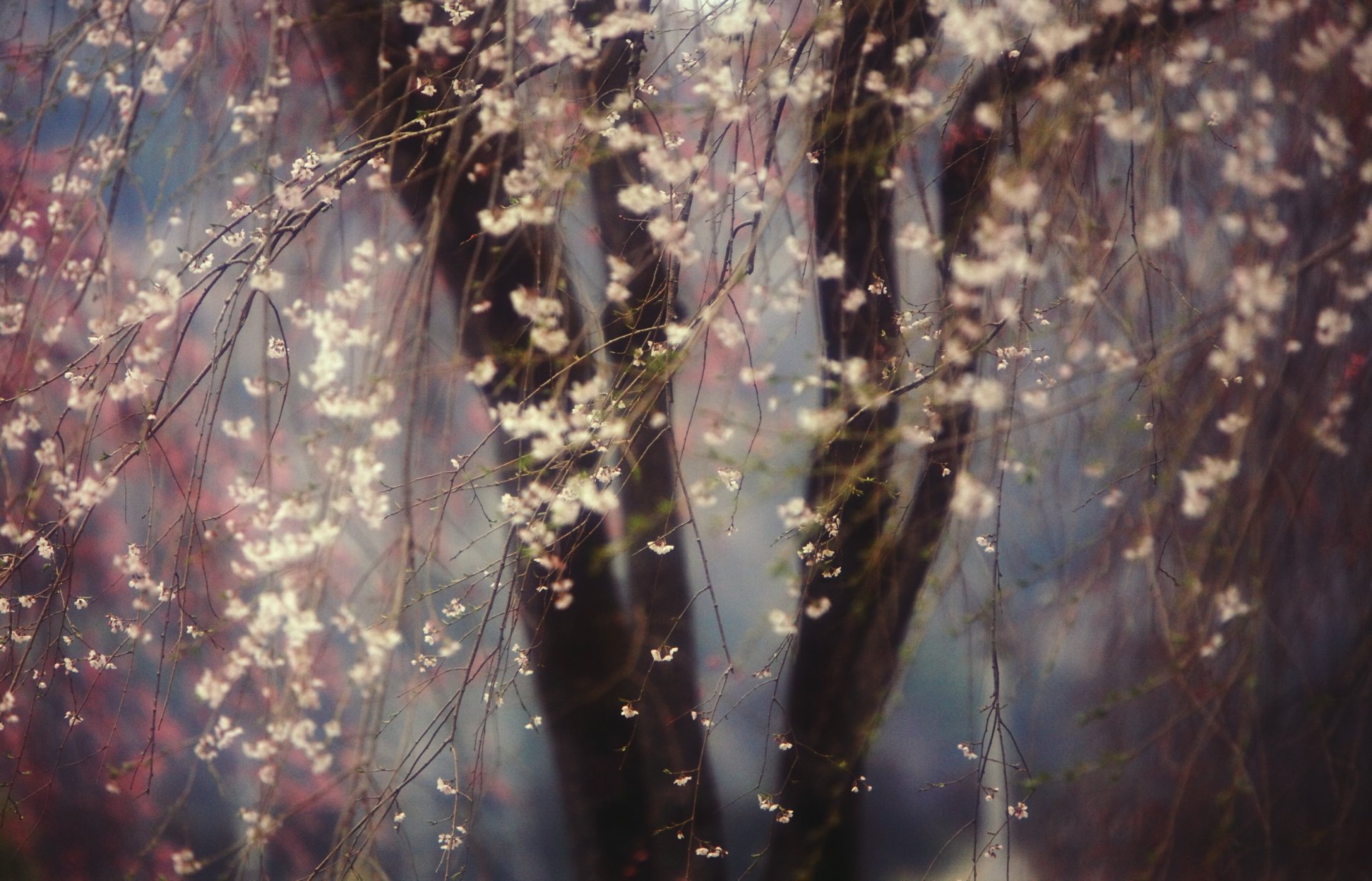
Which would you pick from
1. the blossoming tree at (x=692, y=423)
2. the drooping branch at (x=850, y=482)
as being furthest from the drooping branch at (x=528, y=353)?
the drooping branch at (x=850, y=482)

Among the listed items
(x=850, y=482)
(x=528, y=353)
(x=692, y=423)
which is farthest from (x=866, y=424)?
(x=528, y=353)

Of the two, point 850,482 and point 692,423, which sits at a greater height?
point 692,423

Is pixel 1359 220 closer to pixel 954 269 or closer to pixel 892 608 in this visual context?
pixel 954 269

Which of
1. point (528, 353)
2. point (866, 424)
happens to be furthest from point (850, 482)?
point (528, 353)

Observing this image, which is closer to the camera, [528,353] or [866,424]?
[528,353]

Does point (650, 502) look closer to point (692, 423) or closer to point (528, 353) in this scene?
point (692, 423)

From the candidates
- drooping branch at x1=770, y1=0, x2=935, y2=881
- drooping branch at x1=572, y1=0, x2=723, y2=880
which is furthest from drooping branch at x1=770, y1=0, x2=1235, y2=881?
drooping branch at x1=572, y1=0, x2=723, y2=880

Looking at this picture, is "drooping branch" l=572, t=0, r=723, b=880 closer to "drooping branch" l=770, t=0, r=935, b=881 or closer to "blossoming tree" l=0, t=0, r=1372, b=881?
"blossoming tree" l=0, t=0, r=1372, b=881

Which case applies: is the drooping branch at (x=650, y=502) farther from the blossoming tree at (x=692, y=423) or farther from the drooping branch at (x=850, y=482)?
the drooping branch at (x=850, y=482)

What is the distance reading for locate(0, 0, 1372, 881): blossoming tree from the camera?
110cm

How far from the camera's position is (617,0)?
1.19 meters

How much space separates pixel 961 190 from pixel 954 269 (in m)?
0.22

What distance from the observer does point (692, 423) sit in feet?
4.40

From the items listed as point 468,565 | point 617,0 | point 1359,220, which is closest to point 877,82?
point 617,0
